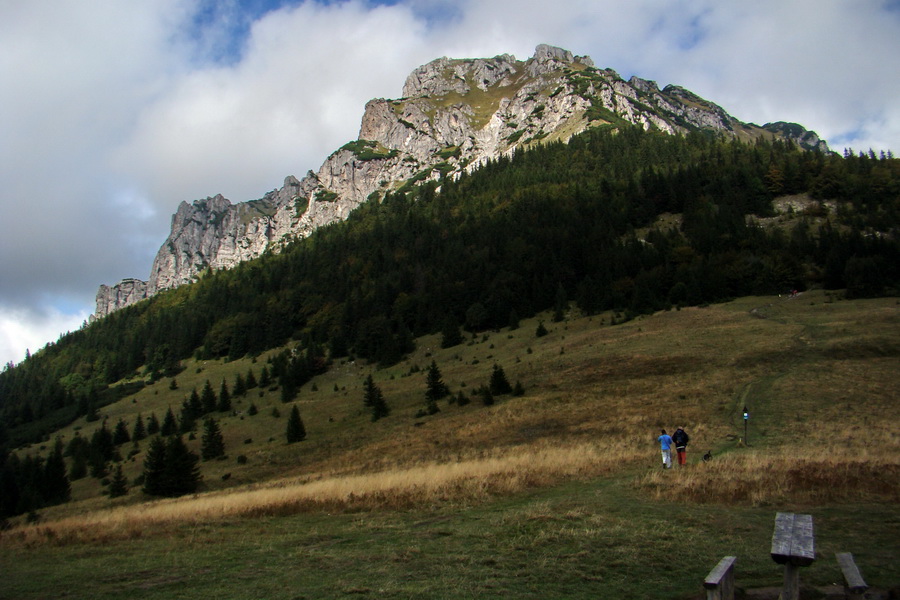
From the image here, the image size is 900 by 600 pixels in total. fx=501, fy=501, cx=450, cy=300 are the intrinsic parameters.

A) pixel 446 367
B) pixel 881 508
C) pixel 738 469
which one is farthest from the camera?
pixel 446 367

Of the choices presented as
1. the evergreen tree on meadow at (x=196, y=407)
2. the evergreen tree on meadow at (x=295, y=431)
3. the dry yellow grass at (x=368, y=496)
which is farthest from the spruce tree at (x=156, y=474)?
the evergreen tree on meadow at (x=196, y=407)

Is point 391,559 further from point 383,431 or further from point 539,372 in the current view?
point 539,372

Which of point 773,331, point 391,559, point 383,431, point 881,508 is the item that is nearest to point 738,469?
point 881,508

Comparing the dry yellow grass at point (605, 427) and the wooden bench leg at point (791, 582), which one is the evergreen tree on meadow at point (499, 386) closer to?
the dry yellow grass at point (605, 427)

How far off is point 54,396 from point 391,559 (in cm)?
13967

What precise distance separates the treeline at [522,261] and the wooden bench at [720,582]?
72841 millimetres

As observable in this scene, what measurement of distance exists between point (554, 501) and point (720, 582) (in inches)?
410

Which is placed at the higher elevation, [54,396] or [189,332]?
[189,332]

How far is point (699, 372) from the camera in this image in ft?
136

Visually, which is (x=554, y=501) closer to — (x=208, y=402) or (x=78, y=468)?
(x=78, y=468)

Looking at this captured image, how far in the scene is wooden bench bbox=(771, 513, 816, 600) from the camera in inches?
192

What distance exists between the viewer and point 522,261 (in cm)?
10619

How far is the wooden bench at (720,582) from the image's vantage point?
4.59m

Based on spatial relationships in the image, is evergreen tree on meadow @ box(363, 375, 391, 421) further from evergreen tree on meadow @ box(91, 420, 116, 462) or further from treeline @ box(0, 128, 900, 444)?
evergreen tree on meadow @ box(91, 420, 116, 462)
